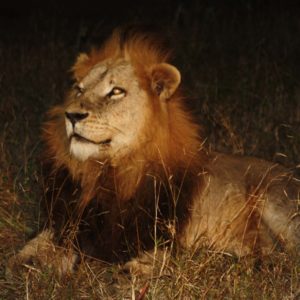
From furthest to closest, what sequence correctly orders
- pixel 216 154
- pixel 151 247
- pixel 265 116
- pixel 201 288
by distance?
pixel 265 116 → pixel 216 154 → pixel 151 247 → pixel 201 288

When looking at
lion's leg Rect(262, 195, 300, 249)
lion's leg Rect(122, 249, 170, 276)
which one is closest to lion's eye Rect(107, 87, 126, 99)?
lion's leg Rect(122, 249, 170, 276)

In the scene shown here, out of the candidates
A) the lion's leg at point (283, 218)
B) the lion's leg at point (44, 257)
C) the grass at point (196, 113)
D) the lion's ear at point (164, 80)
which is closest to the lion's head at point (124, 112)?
the lion's ear at point (164, 80)

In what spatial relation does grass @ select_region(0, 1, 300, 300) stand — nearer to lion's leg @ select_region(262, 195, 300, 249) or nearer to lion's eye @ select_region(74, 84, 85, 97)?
lion's leg @ select_region(262, 195, 300, 249)

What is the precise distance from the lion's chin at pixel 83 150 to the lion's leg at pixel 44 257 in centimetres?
39

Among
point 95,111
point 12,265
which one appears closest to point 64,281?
point 12,265

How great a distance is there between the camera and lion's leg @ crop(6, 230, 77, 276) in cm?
382

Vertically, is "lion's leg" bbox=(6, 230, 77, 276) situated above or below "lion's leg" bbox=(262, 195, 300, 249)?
below

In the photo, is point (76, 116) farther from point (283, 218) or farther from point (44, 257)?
point (283, 218)

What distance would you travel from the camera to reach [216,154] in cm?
Result: 438

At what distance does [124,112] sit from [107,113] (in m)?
0.07

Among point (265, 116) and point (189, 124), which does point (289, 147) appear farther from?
→ point (189, 124)

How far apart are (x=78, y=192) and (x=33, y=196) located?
0.83 meters

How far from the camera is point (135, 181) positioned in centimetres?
385

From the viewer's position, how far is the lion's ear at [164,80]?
12.7 ft
